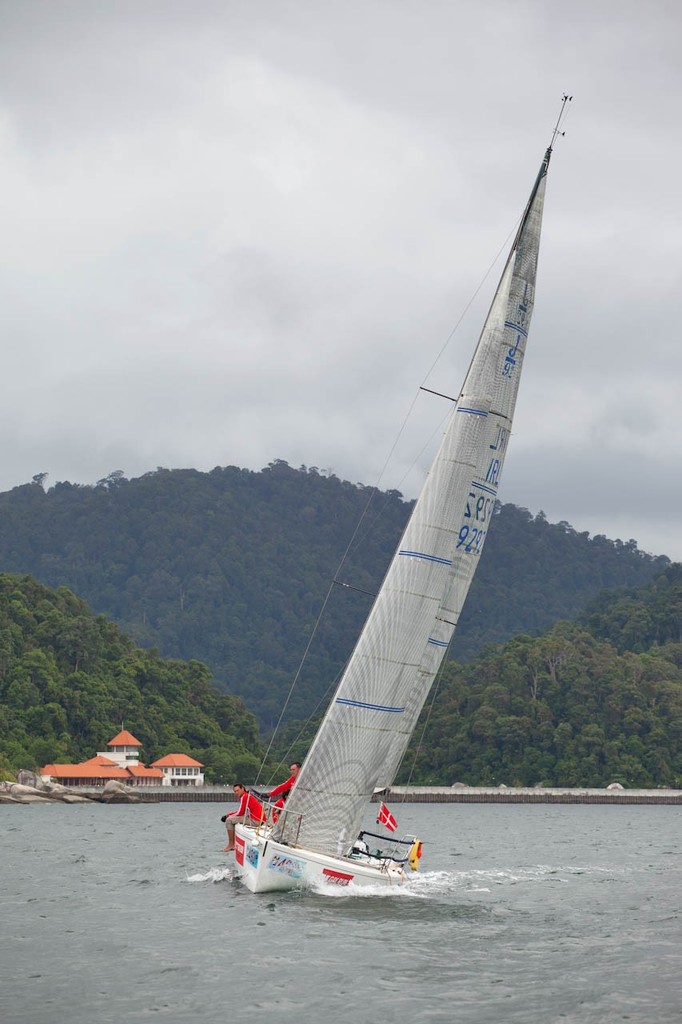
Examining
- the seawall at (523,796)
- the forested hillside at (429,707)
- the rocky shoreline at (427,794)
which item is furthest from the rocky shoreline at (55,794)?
the seawall at (523,796)

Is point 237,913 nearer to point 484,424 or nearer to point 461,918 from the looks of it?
point 461,918

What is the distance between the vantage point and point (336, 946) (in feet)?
79.6

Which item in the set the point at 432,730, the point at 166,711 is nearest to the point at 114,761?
the point at 166,711

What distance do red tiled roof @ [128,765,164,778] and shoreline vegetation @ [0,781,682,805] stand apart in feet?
4.61

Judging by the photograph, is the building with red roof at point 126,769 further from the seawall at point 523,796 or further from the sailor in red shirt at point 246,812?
the sailor in red shirt at point 246,812

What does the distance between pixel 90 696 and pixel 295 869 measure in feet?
337

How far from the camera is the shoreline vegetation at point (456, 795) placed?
4397 inches

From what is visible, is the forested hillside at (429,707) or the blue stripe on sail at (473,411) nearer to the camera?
the blue stripe on sail at (473,411)

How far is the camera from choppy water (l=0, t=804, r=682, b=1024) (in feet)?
65.5

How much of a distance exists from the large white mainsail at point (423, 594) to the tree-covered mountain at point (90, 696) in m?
89.3

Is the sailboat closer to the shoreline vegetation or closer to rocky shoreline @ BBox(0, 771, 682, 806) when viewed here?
rocky shoreline @ BBox(0, 771, 682, 806)

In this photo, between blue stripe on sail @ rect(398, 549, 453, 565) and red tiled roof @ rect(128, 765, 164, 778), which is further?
red tiled roof @ rect(128, 765, 164, 778)

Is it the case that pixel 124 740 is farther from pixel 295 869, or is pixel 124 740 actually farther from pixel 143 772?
pixel 295 869

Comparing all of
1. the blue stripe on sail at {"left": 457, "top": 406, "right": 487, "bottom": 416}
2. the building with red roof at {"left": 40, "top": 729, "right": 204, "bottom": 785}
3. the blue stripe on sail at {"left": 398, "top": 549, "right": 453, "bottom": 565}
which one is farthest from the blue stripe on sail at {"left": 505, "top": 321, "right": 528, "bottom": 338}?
the building with red roof at {"left": 40, "top": 729, "right": 204, "bottom": 785}
